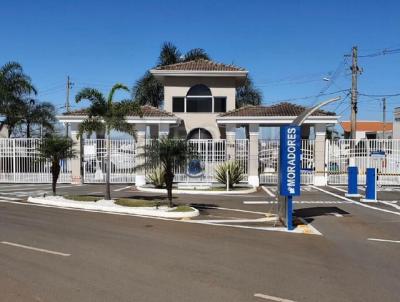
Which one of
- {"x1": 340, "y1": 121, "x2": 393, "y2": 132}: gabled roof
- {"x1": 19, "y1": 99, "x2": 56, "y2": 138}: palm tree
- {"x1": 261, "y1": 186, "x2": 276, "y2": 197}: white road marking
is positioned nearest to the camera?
{"x1": 261, "y1": 186, "x2": 276, "y2": 197}: white road marking

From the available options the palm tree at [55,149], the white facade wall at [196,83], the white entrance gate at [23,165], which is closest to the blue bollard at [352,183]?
the palm tree at [55,149]

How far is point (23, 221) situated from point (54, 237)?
3183mm

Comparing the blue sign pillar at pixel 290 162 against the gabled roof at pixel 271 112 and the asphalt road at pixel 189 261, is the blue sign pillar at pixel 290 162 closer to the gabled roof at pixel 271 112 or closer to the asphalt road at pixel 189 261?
the asphalt road at pixel 189 261

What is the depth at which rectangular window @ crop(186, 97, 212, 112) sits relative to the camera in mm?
33156

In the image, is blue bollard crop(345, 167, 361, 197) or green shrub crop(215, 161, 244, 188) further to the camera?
green shrub crop(215, 161, 244, 188)

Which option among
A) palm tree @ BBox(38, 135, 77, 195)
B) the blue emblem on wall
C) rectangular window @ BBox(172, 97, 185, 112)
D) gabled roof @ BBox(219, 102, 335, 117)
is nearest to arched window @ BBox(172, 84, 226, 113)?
rectangular window @ BBox(172, 97, 185, 112)

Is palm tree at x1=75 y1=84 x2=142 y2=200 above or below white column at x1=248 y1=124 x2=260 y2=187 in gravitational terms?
above

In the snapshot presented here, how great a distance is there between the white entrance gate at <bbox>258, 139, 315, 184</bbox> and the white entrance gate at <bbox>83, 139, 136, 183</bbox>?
6868 millimetres

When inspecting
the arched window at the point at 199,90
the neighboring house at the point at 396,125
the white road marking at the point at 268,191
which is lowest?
the white road marking at the point at 268,191

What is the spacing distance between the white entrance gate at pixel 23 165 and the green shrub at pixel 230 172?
8.93 m

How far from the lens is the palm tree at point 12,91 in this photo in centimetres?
3394

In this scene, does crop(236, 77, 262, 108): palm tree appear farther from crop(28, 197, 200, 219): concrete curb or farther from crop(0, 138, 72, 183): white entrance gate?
crop(28, 197, 200, 219): concrete curb

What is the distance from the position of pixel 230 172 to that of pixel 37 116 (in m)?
18.7

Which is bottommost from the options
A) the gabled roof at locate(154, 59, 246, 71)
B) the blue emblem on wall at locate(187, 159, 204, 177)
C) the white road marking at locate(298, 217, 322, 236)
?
the white road marking at locate(298, 217, 322, 236)
